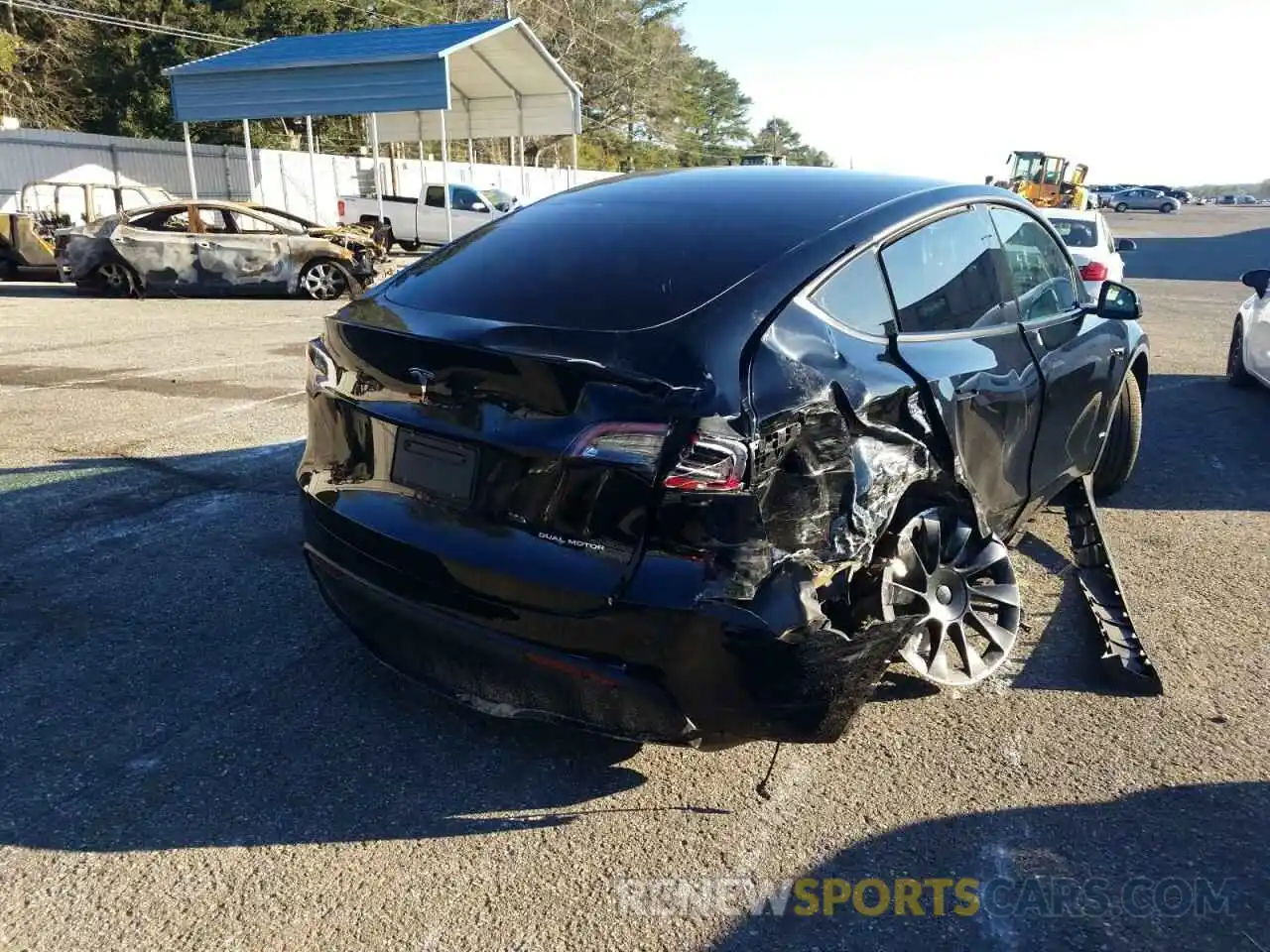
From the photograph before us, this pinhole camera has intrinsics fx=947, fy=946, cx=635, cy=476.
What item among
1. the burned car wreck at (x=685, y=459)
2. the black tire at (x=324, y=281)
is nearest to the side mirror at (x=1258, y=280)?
the burned car wreck at (x=685, y=459)

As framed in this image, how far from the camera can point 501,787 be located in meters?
2.78

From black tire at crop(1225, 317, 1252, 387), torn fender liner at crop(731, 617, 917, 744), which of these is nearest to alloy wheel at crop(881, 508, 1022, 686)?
torn fender liner at crop(731, 617, 917, 744)

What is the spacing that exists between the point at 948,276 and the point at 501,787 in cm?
231

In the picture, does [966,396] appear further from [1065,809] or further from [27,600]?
[27,600]

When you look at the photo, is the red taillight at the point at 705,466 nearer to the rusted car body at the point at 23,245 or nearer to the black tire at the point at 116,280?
the black tire at the point at 116,280

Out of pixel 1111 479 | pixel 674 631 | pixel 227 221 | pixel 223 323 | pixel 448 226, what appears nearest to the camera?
pixel 674 631

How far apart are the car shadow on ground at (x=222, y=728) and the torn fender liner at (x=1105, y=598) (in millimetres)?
1814

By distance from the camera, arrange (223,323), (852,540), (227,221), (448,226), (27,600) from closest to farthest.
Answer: (852,540) → (27,600) → (223,323) → (227,221) → (448,226)

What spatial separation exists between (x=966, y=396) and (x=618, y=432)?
1.43 metres

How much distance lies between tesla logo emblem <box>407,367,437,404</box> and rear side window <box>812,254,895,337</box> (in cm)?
113

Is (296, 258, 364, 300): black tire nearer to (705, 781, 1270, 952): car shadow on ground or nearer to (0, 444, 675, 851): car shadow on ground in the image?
(0, 444, 675, 851): car shadow on ground

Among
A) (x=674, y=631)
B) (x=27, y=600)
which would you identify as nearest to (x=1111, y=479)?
(x=674, y=631)

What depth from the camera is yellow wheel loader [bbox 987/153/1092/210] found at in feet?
125

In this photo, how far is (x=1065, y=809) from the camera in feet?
8.95
